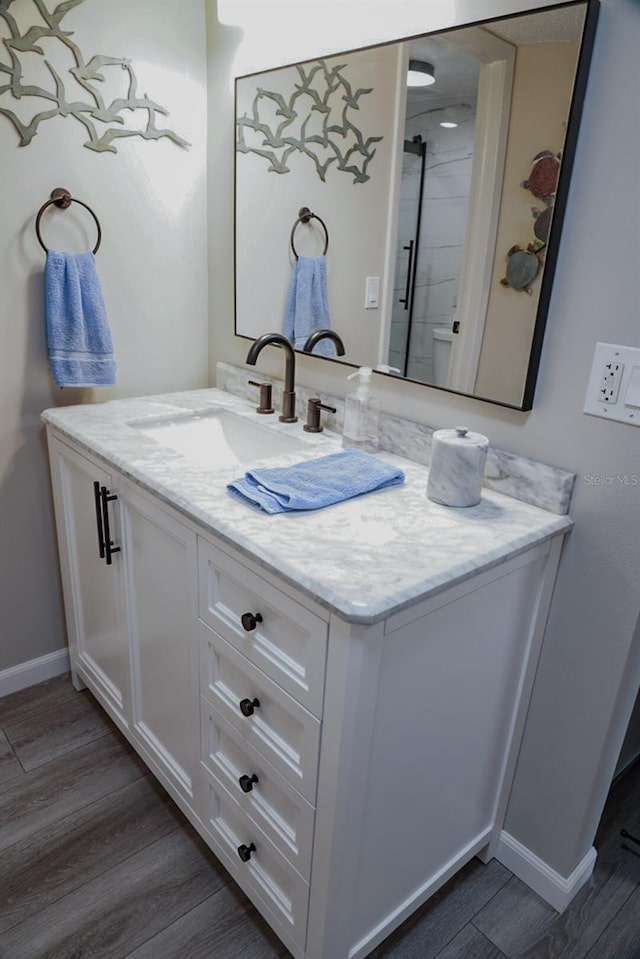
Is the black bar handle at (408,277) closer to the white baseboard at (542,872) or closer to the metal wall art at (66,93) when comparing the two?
the metal wall art at (66,93)

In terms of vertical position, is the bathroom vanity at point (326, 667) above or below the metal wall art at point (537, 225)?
below

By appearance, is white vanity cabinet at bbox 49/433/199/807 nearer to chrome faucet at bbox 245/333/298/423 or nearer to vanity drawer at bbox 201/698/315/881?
vanity drawer at bbox 201/698/315/881

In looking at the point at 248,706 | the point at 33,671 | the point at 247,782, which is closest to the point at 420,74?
the point at 248,706

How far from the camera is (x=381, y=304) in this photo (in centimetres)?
153

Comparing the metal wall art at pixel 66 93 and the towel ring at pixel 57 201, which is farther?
the towel ring at pixel 57 201

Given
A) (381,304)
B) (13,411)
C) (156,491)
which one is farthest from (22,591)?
(381,304)

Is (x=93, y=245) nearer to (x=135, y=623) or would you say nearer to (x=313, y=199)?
(x=313, y=199)

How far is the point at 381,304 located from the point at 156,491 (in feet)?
2.26

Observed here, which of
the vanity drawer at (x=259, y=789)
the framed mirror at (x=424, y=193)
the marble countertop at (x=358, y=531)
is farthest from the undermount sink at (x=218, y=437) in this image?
the vanity drawer at (x=259, y=789)

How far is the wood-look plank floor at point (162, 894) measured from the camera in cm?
135

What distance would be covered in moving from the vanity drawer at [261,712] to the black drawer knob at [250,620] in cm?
9

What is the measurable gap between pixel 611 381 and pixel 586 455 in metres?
0.15

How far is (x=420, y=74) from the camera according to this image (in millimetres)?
1337

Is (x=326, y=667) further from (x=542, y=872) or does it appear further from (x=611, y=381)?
(x=542, y=872)
